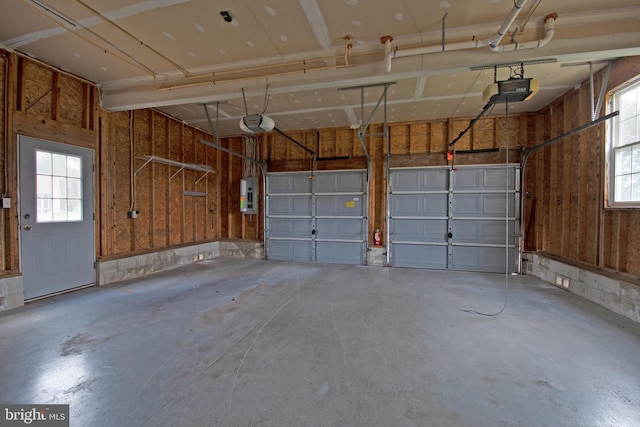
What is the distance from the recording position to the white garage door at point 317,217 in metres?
6.41

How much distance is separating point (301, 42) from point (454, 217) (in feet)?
15.6

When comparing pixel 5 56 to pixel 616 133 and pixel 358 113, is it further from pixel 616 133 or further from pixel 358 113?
pixel 616 133

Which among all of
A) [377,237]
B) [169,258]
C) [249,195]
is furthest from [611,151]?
[169,258]

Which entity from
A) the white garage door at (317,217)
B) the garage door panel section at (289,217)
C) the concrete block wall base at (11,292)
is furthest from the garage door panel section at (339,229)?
the concrete block wall base at (11,292)

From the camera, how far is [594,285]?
143 inches

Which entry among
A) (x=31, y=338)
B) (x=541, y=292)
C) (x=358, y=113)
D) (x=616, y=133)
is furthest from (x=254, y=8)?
(x=541, y=292)

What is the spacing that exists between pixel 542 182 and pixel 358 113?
4.00 metres

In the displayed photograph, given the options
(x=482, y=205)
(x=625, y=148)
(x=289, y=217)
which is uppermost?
(x=625, y=148)

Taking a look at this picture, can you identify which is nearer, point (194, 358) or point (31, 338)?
point (194, 358)

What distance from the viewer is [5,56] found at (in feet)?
10.8

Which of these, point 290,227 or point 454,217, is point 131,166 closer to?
point 290,227

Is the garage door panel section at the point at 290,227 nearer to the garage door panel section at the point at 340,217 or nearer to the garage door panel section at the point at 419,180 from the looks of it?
the garage door panel section at the point at 340,217

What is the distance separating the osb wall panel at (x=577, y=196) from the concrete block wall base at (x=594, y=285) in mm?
186

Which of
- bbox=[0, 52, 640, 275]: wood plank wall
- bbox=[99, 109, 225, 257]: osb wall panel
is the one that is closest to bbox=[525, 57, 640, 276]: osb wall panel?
bbox=[0, 52, 640, 275]: wood plank wall
